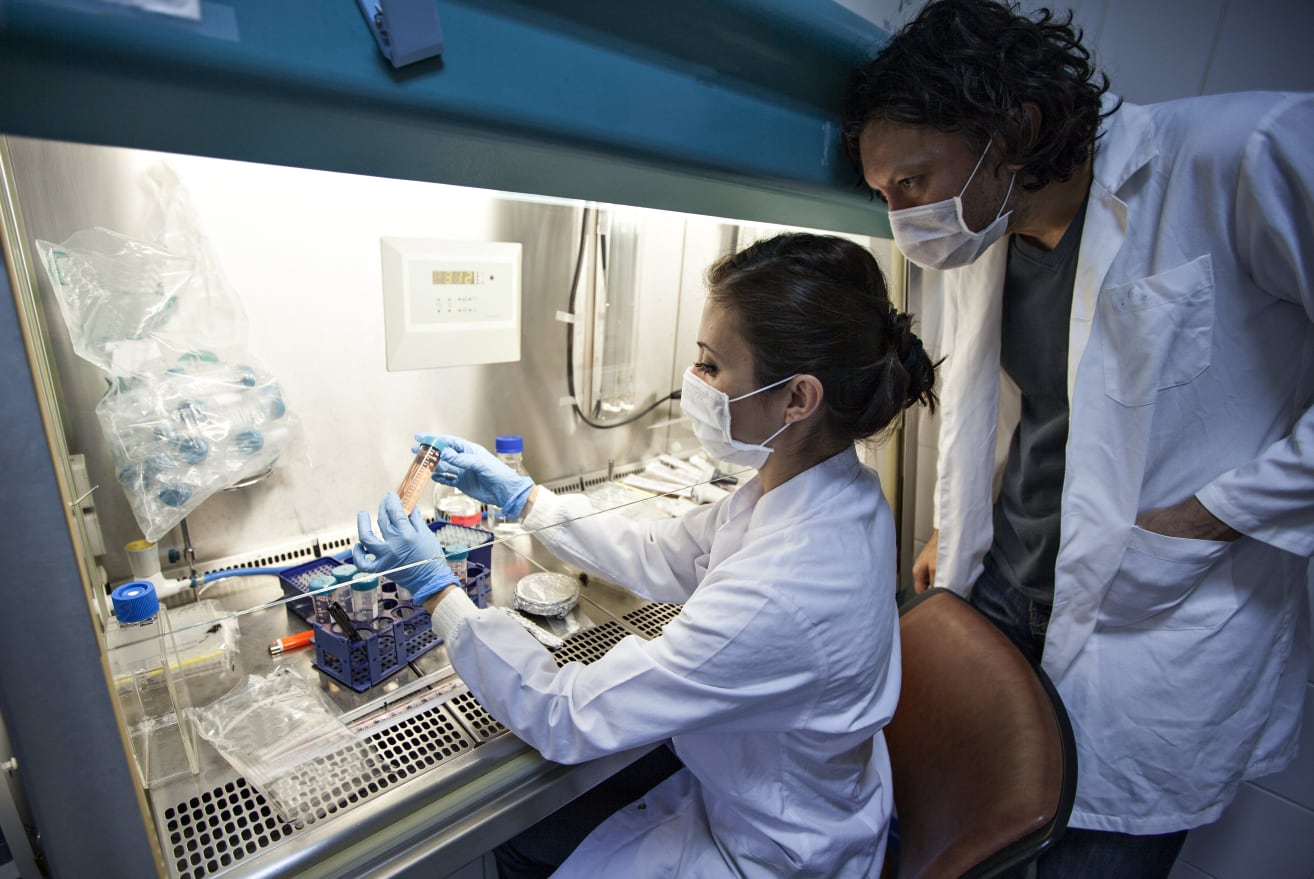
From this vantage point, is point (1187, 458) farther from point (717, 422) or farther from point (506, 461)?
point (506, 461)

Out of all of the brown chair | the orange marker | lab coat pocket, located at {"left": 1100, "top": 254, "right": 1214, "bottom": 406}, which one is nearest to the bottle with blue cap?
the orange marker

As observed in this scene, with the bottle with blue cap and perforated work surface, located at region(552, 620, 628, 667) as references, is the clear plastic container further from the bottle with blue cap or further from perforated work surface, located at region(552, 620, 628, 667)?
the bottle with blue cap

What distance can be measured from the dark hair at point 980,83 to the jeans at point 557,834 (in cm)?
117

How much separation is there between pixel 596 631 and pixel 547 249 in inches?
34.4

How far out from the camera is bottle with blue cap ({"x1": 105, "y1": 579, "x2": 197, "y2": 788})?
766 millimetres

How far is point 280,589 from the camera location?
114 centimetres

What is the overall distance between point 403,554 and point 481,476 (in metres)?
0.33

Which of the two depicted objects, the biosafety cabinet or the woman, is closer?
the biosafety cabinet

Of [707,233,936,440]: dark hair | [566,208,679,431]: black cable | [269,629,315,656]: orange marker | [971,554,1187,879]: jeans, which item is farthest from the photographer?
[566,208,679,431]: black cable

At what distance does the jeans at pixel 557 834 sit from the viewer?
1123 mm

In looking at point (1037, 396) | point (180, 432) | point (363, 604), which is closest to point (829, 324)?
point (1037, 396)

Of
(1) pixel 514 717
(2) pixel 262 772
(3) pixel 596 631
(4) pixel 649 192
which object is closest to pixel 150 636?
(2) pixel 262 772

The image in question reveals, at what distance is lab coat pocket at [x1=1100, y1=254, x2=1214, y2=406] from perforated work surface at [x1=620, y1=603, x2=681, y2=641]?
872mm

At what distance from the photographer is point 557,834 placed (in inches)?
44.3
